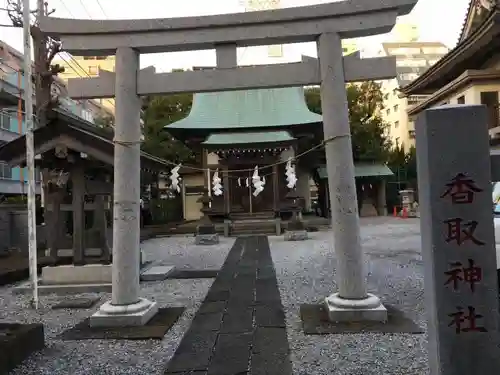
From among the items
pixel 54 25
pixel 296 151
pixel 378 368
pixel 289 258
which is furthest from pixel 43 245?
pixel 296 151

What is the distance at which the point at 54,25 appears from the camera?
5.17 meters

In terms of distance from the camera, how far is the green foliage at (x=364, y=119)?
2475cm

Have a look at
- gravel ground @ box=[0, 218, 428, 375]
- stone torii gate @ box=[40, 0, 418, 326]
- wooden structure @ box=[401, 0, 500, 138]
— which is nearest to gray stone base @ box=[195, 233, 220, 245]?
gravel ground @ box=[0, 218, 428, 375]

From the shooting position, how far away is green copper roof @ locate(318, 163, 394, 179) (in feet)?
78.8

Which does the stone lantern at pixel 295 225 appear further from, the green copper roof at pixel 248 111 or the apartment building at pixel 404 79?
the apartment building at pixel 404 79

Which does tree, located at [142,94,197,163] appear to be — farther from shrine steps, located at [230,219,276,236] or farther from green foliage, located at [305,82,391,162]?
green foliage, located at [305,82,391,162]

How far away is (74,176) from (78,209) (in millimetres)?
631

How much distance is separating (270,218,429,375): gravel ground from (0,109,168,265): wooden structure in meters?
3.59

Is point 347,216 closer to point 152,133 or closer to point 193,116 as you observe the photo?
point 193,116

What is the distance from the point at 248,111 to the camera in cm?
2014

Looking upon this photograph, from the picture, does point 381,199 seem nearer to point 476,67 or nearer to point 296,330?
point 476,67

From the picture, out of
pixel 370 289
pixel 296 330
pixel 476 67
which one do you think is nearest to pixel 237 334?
pixel 296 330

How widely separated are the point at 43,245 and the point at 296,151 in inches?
487

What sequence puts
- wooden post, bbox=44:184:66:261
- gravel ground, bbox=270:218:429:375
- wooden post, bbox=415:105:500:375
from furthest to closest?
wooden post, bbox=44:184:66:261 → gravel ground, bbox=270:218:429:375 → wooden post, bbox=415:105:500:375
